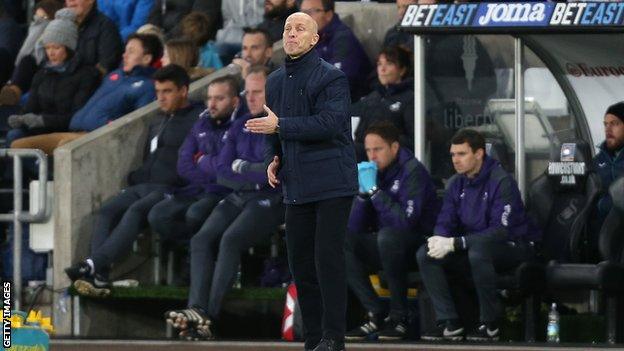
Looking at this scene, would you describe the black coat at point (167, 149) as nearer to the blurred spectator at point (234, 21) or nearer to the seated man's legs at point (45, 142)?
the seated man's legs at point (45, 142)

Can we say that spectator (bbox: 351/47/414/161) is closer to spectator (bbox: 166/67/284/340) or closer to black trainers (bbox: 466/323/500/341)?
spectator (bbox: 166/67/284/340)

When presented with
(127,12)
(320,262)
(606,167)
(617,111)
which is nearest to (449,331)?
(606,167)

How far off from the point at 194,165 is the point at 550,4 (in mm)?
3116

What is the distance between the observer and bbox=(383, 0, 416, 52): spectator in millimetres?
15469

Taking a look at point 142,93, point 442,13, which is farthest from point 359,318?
point 142,93

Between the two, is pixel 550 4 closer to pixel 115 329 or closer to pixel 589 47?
pixel 589 47

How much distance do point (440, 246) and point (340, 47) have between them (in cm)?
278

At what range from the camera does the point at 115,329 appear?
1612 cm

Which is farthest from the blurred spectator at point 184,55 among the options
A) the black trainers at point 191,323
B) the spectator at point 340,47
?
the black trainers at point 191,323

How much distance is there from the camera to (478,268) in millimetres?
13445

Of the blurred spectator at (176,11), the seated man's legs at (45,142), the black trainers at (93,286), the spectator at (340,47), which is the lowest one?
the black trainers at (93,286)

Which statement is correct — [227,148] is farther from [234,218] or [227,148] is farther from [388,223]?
[388,223]

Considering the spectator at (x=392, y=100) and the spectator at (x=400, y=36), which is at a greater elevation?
the spectator at (x=400, y=36)

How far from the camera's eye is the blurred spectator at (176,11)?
1806cm
